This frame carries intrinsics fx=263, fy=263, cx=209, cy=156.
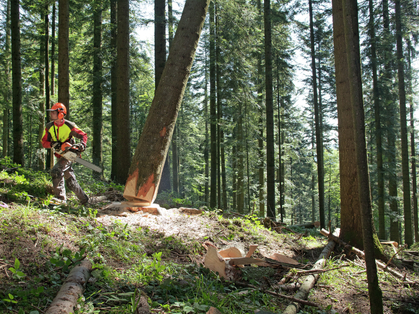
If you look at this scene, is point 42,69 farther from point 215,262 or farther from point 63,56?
point 215,262

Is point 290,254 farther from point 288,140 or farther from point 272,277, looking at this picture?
point 288,140

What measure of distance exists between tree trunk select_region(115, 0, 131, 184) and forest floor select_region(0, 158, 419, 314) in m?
4.61

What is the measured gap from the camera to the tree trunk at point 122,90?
32.4 ft

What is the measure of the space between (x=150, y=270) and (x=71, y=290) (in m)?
1.09

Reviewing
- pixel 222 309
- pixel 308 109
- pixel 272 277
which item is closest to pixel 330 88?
pixel 308 109

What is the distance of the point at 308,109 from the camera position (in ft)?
91.2

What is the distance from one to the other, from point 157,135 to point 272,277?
12.0ft

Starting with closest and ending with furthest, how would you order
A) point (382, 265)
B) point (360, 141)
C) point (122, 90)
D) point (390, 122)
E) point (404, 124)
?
point (360, 141) → point (382, 265) → point (122, 90) → point (404, 124) → point (390, 122)

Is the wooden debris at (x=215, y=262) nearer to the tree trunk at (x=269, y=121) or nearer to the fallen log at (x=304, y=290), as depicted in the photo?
the fallen log at (x=304, y=290)

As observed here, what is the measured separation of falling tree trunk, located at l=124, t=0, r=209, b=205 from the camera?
5.89m

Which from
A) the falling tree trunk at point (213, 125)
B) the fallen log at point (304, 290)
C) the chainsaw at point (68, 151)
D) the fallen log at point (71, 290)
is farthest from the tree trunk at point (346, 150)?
the falling tree trunk at point (213, 125)

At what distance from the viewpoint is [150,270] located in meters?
3.42

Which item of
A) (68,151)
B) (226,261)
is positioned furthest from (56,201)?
(226,261)

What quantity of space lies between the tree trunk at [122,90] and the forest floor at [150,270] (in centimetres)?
461
